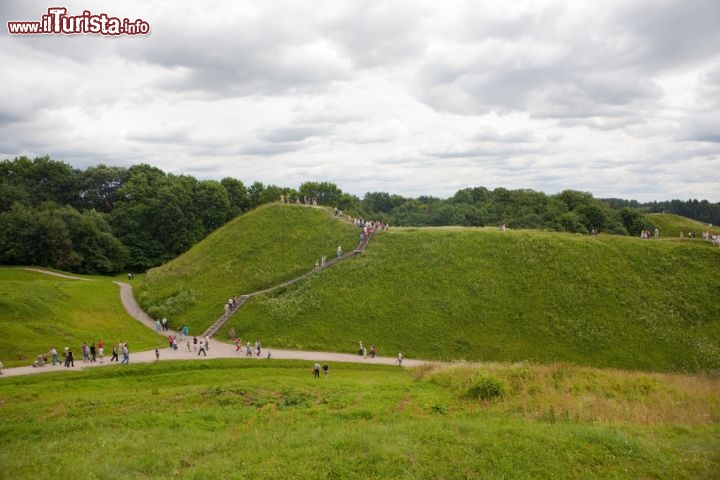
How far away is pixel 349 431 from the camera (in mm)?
17219

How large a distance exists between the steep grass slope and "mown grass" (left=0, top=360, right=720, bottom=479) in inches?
464

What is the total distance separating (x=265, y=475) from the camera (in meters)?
14.0

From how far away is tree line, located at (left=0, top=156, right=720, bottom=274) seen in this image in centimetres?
6744

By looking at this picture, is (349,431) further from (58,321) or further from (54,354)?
(58,321)

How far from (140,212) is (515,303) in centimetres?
6653

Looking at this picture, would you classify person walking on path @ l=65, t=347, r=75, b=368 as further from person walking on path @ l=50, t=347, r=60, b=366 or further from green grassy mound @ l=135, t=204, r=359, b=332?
green grassy mound @ l=135, t=204, r=359, b=332

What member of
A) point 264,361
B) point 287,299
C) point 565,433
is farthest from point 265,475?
point 287,299

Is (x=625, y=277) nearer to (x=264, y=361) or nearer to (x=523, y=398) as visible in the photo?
(x=523, y=398)

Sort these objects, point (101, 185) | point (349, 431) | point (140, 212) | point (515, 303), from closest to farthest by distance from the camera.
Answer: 1. point (349, 431)
2. point (515, 303)
3. point (140, 212)
4. point (101, 185)

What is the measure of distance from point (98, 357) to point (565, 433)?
32.1m

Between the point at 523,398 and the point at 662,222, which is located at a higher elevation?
the point at 662,222

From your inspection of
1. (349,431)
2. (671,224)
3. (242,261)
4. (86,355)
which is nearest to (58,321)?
(86,355)

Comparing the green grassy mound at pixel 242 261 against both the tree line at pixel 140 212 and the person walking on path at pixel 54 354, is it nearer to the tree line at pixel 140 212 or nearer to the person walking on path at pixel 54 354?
the person walking on path at pixel 54 354


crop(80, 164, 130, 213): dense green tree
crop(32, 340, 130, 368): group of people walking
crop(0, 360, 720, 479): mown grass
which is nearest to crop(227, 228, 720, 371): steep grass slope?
crop(32, 340, 130, 368): group of people walking
